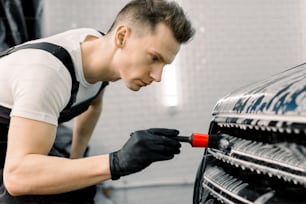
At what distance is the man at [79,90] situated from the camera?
811 mm

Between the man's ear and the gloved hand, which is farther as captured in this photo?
the man's ear

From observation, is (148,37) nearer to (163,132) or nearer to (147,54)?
(147,54)

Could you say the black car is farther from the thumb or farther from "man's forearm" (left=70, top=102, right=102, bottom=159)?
"man's forearm" (left=70, top=102, right=102, bottom=159)

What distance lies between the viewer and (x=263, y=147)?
0.58 metres

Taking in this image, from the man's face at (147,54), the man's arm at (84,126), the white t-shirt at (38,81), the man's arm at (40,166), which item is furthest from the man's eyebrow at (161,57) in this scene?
the man's arm at (84,126)

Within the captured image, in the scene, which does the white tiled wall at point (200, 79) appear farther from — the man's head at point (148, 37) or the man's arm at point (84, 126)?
the man's head at point (148, 37)

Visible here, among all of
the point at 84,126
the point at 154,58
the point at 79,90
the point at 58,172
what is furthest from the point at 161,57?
the point at 84,126

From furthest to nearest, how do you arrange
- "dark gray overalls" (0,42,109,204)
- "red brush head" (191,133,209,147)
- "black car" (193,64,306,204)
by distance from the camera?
"dark gray overalls" (0,42,109,204), "red brush head" (191,133,209,147), "black car" (193,64,306,204)

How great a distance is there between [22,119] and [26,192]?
0.17 m

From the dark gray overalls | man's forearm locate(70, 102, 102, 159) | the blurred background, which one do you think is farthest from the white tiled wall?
the dark gray overalls

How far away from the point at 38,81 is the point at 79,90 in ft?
0.80

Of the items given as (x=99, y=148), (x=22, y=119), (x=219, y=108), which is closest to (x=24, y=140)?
(x=22, y=119)

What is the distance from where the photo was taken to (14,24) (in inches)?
68.4

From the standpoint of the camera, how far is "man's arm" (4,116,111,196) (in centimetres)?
81
